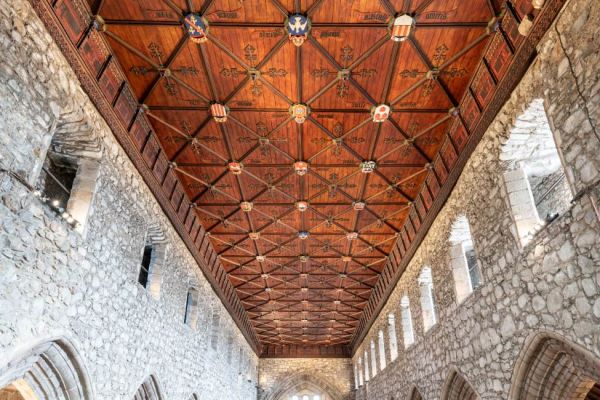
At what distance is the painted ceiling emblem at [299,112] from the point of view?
6.93m

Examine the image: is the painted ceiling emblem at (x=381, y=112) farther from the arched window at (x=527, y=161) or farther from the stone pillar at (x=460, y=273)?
the stone pillar at (x=460, y=273)

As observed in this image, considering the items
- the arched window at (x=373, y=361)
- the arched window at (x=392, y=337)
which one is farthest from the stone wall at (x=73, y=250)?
the arched window at (x=373, y=361)

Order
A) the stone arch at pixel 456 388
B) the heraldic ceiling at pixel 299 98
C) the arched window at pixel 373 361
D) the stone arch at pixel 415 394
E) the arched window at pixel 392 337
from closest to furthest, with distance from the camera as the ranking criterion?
1. the heraldic ceiling at pixel 299 98
2. the stone arch at pixel 456 388
3. the stone arch at pixel 415 394
4. the arched window at pixel 392 337
5. the arched window at pixel 373 361

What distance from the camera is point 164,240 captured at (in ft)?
28.0

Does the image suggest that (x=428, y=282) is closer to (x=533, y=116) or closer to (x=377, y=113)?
(x=377, y=113)

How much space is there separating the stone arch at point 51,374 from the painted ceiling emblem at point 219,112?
3.88 metres

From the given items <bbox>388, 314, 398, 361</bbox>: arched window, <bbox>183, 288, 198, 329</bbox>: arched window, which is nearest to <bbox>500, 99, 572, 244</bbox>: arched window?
<bbox>183, 288, 198, 329</bbox>: arched window

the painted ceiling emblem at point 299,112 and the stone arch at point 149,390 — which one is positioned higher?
the painted ceiling emblem at point 299,112

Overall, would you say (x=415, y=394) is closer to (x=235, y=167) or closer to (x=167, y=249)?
(x=167, y=249)

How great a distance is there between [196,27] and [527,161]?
4709 millimetres

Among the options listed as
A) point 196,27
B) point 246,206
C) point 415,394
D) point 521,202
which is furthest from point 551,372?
point 246,206

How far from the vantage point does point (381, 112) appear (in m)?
7.05

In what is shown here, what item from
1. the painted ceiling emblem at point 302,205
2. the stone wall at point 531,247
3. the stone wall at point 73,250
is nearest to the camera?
the stone wall at point 531,247

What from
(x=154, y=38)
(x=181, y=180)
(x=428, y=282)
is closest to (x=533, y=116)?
(x=154, y=38)
